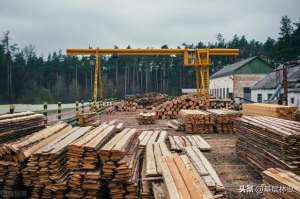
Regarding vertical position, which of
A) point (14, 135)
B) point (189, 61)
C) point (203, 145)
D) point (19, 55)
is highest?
point (19, 55)

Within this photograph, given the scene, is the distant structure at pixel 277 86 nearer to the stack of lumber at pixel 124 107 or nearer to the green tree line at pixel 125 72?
the stack of lumber at pixel 124 107

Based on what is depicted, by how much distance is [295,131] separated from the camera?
6.70 m

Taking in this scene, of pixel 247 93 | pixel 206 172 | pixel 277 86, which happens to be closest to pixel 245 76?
pixel 247 93

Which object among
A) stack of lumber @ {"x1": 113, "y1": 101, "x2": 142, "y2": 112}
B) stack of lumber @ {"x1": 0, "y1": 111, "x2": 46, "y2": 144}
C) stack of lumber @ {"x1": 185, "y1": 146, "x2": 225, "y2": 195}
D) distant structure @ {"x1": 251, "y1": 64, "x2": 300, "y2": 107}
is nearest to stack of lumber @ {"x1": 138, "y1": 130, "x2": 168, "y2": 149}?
stack of lumber @ {"x1": 185, "y1": 146, "x2": 225, "y2": 195}

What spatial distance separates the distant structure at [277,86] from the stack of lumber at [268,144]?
12.4 metres

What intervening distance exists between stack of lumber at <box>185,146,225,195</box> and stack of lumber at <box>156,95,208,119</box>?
1248cm

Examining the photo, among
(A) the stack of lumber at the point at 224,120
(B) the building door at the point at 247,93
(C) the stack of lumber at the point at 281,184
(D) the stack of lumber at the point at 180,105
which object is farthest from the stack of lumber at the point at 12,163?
(B) the building door at the point at 247,93

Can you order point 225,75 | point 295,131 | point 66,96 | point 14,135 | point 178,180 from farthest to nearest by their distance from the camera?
point 66,96 < point 225,75 < point 14,135 < point 295,131 < point 178,180

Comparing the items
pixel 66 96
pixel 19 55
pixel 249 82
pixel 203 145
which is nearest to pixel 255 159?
pixel 203 145

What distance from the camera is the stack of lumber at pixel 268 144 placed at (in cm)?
638

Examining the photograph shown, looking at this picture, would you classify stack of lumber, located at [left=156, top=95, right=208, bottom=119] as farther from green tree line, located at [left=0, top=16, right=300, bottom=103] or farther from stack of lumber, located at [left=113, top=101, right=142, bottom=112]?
green tree line, located at [left=0, top=16, right=300, bottom=103]

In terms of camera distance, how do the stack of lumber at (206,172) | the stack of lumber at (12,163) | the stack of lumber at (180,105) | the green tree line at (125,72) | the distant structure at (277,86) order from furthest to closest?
the green tree line at (125,72)
the distant structure at (277,86)
the stack of lumber at (180,105)
the stack of lumber at (12,163)
the stack of lumber at (206,172)

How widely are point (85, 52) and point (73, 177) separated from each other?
63.2 feet

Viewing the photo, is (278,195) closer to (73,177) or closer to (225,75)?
(73,177)
